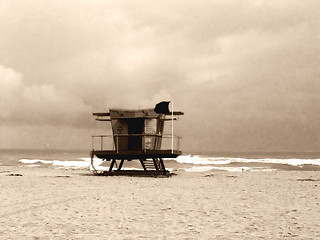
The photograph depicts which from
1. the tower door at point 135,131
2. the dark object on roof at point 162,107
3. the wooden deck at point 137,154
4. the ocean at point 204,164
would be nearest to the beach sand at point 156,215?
the wooden deck at point 137,154

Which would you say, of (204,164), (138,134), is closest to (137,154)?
(138,134)

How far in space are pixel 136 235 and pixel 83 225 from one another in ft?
4.64

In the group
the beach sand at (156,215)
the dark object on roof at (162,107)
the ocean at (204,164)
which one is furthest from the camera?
the ocean at (204,164)

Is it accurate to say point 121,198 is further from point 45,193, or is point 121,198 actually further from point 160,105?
point 160,105

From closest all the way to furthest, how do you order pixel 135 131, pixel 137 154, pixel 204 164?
pixel 137 154 < pixel 135 131 < pixel 204 164

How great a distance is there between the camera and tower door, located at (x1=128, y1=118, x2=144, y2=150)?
22497mm

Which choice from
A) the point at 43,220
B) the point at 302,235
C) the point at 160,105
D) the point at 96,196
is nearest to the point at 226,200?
the point at 96,196

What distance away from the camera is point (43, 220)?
8.99 m

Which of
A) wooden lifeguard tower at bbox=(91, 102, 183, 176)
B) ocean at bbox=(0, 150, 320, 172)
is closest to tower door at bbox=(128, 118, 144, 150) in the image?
wooden lifeguard tower at bbox=(91, 102, 183, 176)

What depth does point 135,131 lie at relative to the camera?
22.7 meters

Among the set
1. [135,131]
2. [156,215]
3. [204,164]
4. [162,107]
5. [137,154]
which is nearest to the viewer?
[156,215]

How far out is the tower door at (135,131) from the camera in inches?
886

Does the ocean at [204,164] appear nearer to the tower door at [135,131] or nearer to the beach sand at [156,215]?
the tower door at [135,131]

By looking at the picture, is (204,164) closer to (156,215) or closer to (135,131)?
(135,131)
